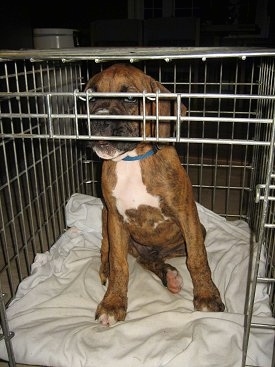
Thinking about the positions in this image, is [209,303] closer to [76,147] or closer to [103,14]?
[76,147]

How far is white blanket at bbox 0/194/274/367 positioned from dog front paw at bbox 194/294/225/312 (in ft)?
0.13

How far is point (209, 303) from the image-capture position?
1359mm

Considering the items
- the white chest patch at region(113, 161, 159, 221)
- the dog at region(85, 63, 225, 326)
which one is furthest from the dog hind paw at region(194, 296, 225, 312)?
the white chest patch at region(113, 161, 159, 221)

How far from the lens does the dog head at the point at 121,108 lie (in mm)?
998

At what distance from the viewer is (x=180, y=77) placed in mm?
3963

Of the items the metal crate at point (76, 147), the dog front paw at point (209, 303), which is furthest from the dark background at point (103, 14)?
the dog front paw at point (209, 303)

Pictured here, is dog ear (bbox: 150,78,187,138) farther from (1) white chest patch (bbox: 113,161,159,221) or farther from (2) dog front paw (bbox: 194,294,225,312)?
(2) dog front paw (bbox: 194,294,225,312)

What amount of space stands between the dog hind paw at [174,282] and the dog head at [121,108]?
1.98 feet

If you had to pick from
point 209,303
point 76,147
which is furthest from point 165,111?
point 76,147

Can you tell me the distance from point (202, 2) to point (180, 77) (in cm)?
236

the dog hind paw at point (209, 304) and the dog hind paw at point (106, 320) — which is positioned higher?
the dog hind paw at point (209, 304)

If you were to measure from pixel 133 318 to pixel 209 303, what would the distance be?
0.28 m

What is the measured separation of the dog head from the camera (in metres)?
1.00

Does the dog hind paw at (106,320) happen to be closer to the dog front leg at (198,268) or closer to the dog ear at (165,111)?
the dog front leg at (198,268)
